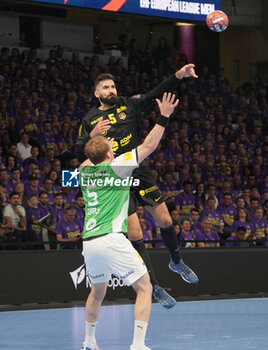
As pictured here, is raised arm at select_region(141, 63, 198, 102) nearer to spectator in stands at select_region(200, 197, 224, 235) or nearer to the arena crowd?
the arena crowd

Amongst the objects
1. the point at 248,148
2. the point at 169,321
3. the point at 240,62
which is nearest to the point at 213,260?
the point at 169,321

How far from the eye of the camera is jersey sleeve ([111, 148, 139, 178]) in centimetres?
735

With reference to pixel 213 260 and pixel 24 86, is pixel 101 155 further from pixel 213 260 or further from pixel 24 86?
pixel 24 86

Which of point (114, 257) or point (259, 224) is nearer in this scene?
point (114, 257)

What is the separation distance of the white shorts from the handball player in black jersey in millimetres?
1304

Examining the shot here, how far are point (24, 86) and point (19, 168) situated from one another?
11.4 feet

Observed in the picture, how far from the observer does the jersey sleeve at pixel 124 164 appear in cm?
735

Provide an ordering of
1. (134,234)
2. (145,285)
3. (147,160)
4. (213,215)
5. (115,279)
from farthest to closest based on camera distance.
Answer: (147,160) < (213,215) < (115,279) < (134,234) < (145,285)

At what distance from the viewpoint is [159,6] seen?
15.2 metres

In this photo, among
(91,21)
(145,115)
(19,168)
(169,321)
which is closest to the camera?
(169,321)

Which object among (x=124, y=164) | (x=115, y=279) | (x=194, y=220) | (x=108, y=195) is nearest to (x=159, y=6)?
(x=194, y=220)

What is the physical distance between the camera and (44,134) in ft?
53.8

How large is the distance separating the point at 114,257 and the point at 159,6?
8891 millimetres

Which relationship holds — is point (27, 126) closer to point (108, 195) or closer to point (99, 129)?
point (99, 129)
